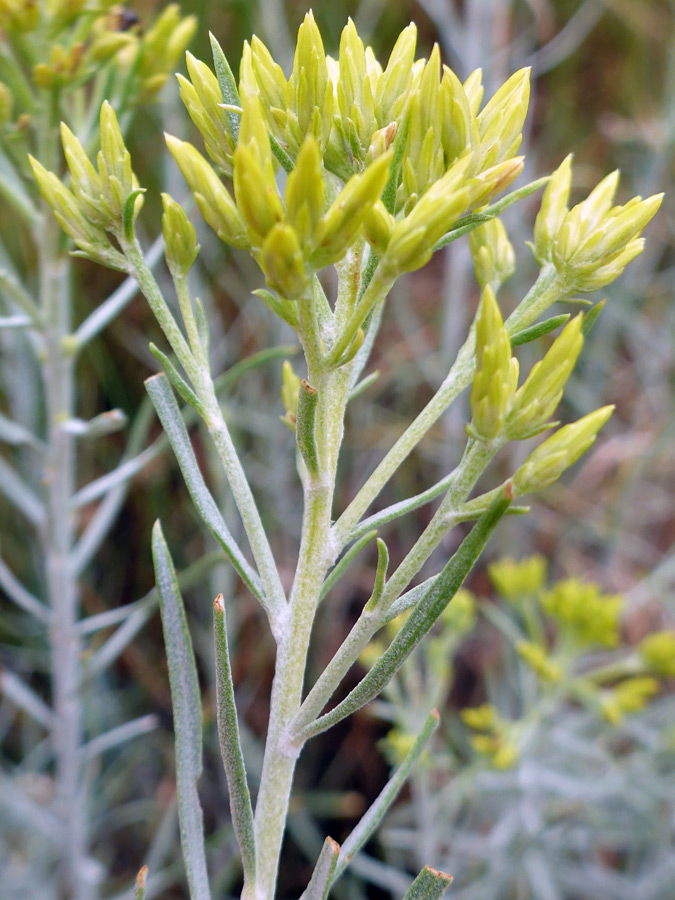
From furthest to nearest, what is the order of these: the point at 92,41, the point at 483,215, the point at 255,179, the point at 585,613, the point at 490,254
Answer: the point at 585,613, the point at 92,41, the point at 490,254, the point at 483,215, the point at 255,179

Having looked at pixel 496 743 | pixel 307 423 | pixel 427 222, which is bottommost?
pixel 496 743

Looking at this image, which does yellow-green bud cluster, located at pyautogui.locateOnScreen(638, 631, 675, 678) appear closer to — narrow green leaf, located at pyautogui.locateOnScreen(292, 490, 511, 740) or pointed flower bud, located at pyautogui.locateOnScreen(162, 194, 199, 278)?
narrow green leaf, located at pyautogui.locateOnScreen(292, 490, 511, 740)

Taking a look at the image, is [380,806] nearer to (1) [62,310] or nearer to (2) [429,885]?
(2) [429,885]

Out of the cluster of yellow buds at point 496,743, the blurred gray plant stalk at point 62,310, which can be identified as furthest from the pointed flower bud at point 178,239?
the cluster of yellow buds at point 496,743

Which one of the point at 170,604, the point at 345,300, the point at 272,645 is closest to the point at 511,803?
the point at 272,645

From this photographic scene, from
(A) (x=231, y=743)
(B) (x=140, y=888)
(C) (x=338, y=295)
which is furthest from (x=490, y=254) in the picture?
(B) (x=140, y=888)

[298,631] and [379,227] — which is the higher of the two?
[379,227]

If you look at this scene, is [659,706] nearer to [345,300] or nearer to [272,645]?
[272,645]
